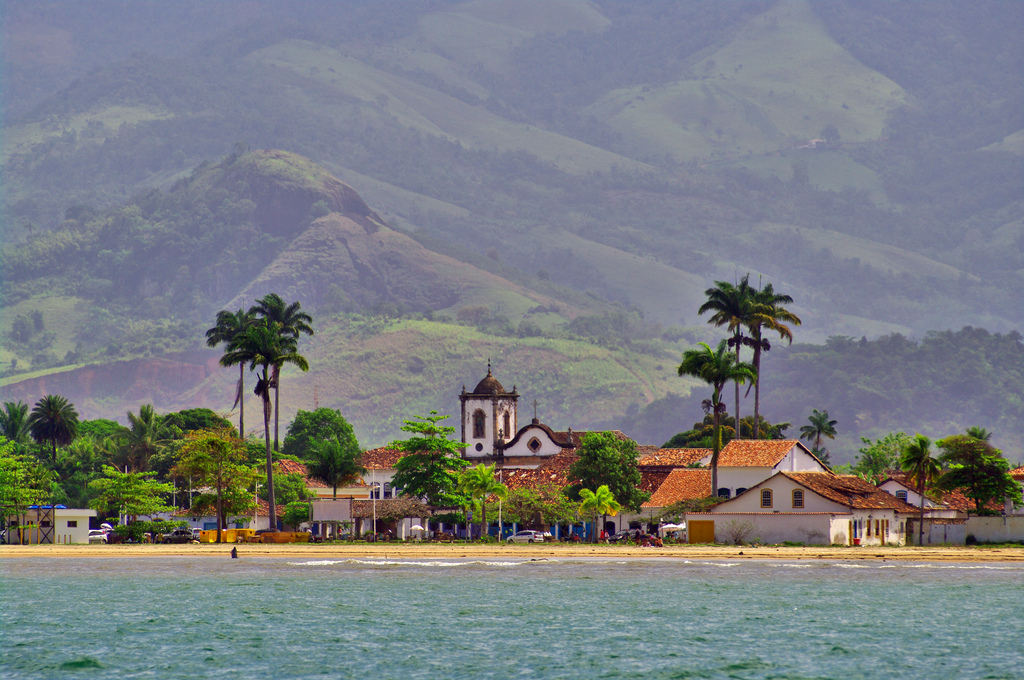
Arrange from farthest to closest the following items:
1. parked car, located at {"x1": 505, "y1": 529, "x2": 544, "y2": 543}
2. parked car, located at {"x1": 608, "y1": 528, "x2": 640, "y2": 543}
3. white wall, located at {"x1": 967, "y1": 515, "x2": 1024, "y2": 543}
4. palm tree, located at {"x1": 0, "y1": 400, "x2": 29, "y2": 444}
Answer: palm tree, located at {"x1": 0, "y1": 400, "x2": 29, "y2": 444} < parked car, located at {"x1": 505, "y1": 529, "x2": 544, "y2": 543} < parked car, located at {"x1": 608, "y1": 528, "x2": 640, "y2": 543} < white wall, located at {"x1": 967, "y1": 515, "x2": 1024, "y2": 543}

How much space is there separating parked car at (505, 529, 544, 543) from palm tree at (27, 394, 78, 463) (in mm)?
80467

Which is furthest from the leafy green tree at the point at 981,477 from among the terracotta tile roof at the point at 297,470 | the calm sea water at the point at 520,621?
the terracotta tile roof at the point at 297,470

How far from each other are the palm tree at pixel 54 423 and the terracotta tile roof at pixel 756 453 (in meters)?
92.4

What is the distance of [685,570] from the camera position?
3398 inches

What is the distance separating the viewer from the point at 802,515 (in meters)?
102

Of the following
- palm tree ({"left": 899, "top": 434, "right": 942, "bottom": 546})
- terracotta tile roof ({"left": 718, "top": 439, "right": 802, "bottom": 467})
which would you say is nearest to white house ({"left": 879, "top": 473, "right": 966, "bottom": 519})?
terracotta tile roof ({"left": 718, "top": 439, "right": 802, "bottom": 467})

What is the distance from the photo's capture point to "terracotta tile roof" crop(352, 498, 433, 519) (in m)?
122

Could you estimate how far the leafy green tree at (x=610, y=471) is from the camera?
4894 inches

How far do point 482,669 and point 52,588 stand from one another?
39.5 metres

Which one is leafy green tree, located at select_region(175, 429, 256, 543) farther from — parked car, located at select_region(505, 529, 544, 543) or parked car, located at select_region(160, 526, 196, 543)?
parked car, located at select_region(505, 529, 544, 543)

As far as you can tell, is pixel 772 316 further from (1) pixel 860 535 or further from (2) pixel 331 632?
(2) pixel 331 632

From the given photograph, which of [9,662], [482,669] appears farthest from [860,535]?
[9,662]

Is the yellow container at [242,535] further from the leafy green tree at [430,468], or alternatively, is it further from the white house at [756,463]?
the white house at [756,463]

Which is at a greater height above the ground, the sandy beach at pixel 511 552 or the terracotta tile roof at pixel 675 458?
the terracotta tile roof at pixel 675 458
